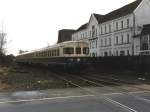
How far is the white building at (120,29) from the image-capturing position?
60500mm

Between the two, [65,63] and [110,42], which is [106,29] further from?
[65,63]

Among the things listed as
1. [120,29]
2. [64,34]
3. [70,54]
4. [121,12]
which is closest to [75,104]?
[70,54]

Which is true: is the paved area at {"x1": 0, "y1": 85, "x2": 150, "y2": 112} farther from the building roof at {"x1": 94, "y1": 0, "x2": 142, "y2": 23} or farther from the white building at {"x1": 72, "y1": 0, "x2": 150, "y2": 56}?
the building roof at {"x1": 94, "y1": 0, "x2": 142, "y2": 23}

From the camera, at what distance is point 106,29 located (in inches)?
2859

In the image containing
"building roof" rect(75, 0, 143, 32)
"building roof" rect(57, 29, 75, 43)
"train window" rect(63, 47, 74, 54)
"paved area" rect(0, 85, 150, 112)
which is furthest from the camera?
"building roof" rect(57, 29, 75, 43)

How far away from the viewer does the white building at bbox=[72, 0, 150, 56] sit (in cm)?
6050

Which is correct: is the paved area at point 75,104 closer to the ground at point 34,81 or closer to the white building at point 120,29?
the ground at point 34,81

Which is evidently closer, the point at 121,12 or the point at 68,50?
the point at 68,50

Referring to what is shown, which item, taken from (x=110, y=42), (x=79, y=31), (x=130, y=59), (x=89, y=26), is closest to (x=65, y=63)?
(x=130, y=59)

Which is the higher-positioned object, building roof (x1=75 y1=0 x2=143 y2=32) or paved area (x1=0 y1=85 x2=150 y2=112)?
building roof (x1=75 y1=0 x2=143 y2=32)

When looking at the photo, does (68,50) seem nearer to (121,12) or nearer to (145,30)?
(145,30)

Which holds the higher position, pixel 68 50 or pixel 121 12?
pixel 121 12

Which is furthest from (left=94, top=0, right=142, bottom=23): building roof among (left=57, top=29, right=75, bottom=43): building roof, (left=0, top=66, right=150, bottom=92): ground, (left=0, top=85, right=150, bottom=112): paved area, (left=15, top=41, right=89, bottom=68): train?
(left=0, top=85, right=150, bottom=112): paved area

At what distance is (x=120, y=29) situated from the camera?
65.2 meters
